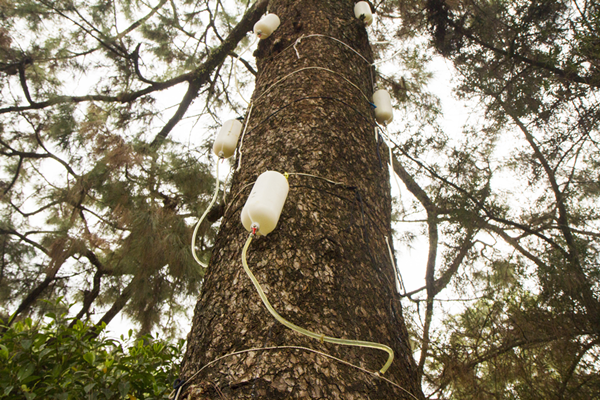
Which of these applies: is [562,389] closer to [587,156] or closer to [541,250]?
[541,250]

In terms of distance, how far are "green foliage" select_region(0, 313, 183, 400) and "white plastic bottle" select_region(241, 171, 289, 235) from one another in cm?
63

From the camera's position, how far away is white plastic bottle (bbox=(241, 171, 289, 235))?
0.78 m

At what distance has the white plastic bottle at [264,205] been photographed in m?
0.78

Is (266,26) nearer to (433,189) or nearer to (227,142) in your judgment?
(227,142)

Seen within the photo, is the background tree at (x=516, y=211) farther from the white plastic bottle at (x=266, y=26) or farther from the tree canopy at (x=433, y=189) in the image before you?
the white plastic bottle at (x=266, y=26)

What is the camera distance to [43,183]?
3.50m

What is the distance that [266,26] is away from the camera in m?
1.64

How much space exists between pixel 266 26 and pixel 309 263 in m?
1.27

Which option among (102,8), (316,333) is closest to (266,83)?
(316,333)

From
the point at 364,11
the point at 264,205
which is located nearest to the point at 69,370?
the point at 264,205

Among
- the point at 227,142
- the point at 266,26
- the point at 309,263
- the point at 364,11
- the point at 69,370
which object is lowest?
the point at 69,370

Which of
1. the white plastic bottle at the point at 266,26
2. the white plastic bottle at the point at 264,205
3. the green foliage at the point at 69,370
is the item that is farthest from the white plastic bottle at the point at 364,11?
the green foliage at the point at 69,370

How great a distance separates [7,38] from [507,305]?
4434 millimetres

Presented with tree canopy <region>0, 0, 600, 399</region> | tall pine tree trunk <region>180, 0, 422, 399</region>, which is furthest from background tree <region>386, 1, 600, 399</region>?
tall pine tree trunk <region>180, 0, 422, 399</region>
